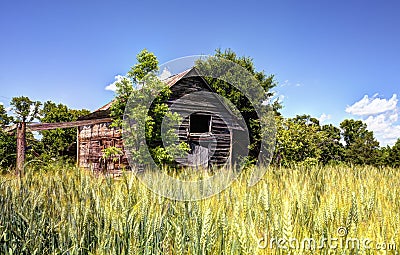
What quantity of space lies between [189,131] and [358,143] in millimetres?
10192

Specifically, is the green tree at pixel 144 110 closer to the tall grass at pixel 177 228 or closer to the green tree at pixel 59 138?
the tall grass at pixel 177 228

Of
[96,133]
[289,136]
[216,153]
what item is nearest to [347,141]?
[289,136]

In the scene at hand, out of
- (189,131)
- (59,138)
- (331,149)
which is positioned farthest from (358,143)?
(59,138)

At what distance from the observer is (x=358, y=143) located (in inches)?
692

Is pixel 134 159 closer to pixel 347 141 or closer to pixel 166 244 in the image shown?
pixel 166 244

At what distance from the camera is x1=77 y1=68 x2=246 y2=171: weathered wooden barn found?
1238cm

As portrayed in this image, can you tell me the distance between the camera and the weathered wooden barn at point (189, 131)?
12.4m

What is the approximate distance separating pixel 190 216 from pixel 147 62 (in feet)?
25.5

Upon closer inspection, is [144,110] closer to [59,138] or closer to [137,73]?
[137,73]

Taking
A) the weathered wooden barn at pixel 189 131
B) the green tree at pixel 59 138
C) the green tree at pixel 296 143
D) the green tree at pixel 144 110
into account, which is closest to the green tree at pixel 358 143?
the green tree at pixel 296 143

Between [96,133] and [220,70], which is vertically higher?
[220,70]

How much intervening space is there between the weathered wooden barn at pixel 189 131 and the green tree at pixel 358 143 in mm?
6274

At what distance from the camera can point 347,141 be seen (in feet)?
64.0

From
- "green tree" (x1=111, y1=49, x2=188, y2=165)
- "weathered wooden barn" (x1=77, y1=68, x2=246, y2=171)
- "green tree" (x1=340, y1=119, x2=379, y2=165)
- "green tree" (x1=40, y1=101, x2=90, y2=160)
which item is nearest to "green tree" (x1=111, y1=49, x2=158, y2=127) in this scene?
"green tree" (x1=111, y1=49, x2=188, y2=165)
